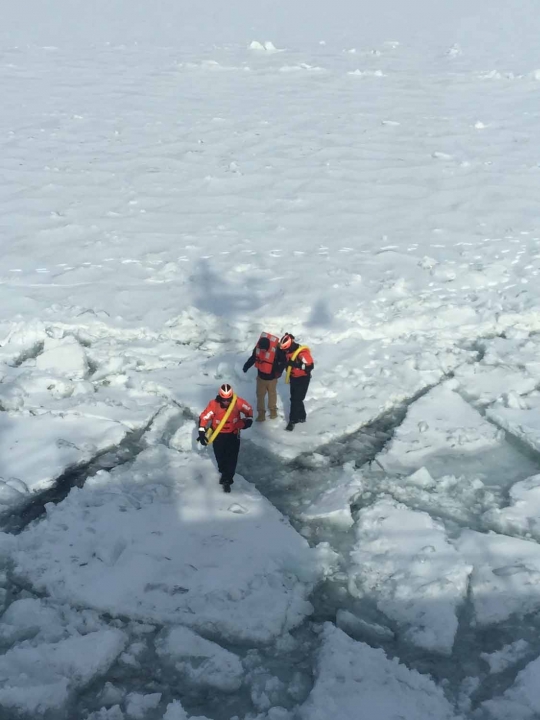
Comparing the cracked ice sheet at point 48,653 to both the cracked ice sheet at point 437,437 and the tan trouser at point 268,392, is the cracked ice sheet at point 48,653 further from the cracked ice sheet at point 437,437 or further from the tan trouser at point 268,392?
the cracked ice sheet at point 437,437

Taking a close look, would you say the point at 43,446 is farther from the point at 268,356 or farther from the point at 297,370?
the point at 297,370

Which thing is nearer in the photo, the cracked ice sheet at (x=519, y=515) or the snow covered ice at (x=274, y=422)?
the snow covered ice at (x=274, y=422)

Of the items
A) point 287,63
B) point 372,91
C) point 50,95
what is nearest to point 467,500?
point 372,91

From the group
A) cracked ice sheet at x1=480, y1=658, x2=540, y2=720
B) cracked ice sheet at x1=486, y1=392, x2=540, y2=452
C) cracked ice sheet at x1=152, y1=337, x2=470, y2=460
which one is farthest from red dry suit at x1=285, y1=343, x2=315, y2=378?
cracked ice sheet at x1=480, y1=658, x2=540, y2=720

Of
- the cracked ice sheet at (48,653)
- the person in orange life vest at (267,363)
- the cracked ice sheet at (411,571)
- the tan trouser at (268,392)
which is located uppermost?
the person in orange life vest at (267,363)

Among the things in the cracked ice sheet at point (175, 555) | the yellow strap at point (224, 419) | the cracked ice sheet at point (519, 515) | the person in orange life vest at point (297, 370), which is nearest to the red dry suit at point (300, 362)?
the person in orange life vest at point (297, 370)

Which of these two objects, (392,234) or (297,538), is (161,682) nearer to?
(297,538)

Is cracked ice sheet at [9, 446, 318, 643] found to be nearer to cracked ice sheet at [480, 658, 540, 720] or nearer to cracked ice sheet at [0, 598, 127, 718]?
cracked ice sheet at [0, 598, 127, 718]
